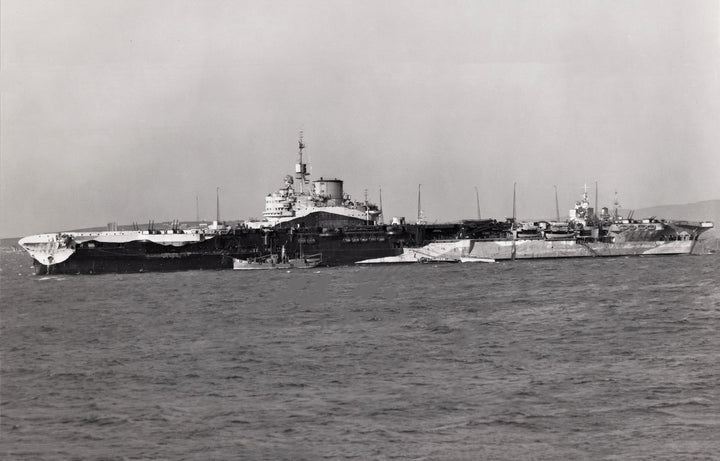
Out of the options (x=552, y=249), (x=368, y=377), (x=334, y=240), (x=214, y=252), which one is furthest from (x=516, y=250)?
(x=368, y=377)

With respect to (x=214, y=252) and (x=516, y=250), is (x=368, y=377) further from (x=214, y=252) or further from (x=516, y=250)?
(x=516, y=250)

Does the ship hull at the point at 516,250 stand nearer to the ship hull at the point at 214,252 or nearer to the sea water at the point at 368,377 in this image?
the ship hull at the point at 214,252

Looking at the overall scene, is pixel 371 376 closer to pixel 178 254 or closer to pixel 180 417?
pixel 180 417

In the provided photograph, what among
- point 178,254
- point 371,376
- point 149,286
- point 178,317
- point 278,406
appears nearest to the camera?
point 278,406

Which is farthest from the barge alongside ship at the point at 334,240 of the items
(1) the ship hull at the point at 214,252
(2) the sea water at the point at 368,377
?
(2) the sea water at the point at 368,377

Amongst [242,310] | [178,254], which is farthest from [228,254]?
[242,310]

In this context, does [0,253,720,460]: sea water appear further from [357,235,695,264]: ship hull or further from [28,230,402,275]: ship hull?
[357,235,695,264]: ship hull

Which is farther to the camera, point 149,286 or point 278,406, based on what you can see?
point 149,286
